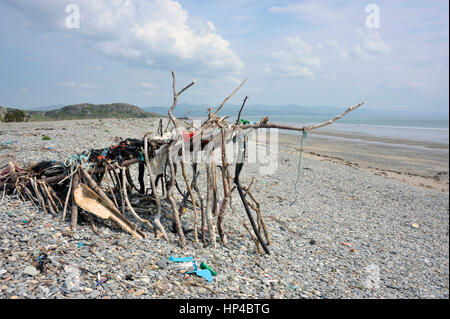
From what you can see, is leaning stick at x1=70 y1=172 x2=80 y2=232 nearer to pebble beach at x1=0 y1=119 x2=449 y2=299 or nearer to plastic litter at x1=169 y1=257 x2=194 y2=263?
pebble beach at x1=0 y1=119 x2=449 y2=299

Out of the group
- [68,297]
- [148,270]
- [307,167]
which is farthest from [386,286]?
[307,167]

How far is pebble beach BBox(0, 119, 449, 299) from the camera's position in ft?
12.2

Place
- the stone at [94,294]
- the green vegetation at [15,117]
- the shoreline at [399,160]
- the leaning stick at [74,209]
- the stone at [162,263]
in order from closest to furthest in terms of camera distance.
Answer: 1. the stone at [94,294]
2. the stone at [162,263]
3. the leaning stick at [74,209]
4. the shoreline at [399,160]
5. the green vegetation at [15,117]

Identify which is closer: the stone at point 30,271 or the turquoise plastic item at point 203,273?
the stone at point 30,271

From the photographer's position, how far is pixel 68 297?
3.31 metres

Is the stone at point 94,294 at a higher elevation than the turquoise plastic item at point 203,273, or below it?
higher

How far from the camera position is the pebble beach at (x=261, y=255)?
373 centimetres

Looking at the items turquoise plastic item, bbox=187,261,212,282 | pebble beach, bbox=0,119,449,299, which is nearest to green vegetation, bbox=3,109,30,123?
pebble beach, bbox=0,119,449,299

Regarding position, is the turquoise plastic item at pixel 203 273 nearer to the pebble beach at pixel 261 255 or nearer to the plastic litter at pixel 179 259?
the pebble beach at pixel 261 255

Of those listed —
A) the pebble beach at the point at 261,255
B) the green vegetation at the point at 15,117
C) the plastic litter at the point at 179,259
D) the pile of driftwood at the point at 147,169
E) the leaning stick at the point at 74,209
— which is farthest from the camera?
the green vegetation at the point at 15,117

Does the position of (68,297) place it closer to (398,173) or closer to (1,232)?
(1,232)

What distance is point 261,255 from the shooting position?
562 centimetres

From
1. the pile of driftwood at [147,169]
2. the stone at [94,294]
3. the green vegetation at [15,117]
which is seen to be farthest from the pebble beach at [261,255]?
the green vegetation at [15,117]
